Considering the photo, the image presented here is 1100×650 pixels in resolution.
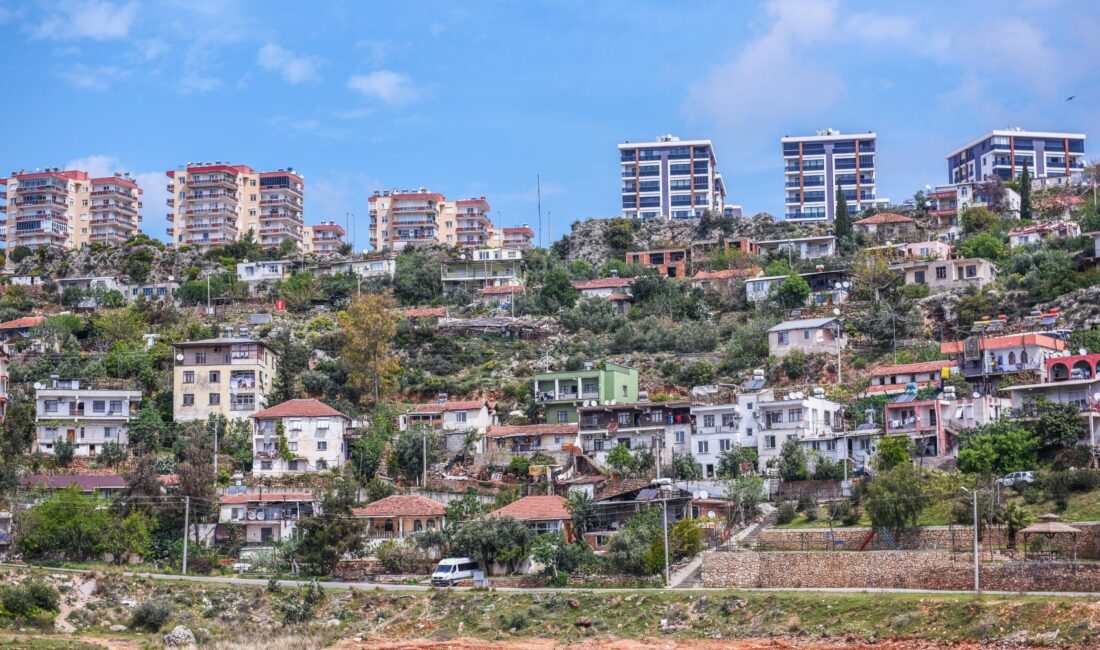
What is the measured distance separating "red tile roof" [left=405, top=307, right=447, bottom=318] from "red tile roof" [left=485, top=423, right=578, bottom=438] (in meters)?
27.1

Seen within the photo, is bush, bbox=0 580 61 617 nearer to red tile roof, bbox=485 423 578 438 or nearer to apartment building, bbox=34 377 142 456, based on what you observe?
apartment building, bbox=34 377 142 456

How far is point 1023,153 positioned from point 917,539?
117 meters

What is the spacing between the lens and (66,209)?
596ft

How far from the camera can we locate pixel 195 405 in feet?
330

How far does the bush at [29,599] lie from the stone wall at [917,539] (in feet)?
105

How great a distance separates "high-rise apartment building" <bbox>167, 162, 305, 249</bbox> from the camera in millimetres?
175000

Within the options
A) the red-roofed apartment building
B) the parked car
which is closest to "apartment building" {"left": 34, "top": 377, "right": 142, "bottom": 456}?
the red-roofed apartment building

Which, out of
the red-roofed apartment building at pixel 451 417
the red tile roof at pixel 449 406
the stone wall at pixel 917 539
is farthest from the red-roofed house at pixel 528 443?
the stone wall at pixel 917 539

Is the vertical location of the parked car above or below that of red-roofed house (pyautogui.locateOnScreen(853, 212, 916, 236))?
below

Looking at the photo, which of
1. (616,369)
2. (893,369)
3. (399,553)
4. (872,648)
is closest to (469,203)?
(616,369)

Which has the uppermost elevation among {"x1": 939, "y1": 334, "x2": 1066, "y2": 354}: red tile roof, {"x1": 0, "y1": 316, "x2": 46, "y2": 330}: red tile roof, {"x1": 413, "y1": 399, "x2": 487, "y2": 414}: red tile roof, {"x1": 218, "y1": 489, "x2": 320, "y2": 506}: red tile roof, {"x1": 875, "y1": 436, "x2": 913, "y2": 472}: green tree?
{"x1": 0, "y1": 316, "x2": 46, "y2": 330}: red tile roof

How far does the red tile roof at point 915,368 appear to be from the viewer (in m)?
93.7

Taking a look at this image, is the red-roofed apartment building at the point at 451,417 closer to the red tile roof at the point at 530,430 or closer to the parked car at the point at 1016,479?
the red tile roof at the point at 530,430

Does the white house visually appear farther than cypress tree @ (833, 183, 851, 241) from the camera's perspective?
Yes
